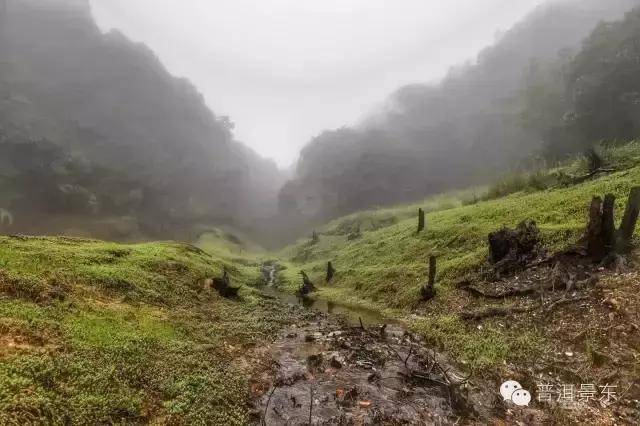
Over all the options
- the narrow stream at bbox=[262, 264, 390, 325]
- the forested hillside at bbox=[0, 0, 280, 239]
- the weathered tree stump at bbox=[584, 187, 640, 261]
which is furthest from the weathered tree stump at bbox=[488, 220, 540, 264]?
the forested hillside at bbox=[0, 0, 280, 239]

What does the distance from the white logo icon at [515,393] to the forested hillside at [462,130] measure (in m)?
71.4

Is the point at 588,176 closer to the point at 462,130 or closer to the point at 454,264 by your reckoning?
the point at 454,264

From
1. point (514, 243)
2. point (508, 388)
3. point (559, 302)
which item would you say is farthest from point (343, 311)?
point (508, 388)

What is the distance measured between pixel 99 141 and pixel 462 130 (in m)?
104

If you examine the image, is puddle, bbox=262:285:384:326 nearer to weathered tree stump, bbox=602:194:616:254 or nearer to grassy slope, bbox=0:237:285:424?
grassy slope, bbox=0:237:285:424

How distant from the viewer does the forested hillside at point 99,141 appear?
8375cm

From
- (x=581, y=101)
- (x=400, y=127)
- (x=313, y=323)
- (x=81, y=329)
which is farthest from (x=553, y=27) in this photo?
(x=81, y=329)

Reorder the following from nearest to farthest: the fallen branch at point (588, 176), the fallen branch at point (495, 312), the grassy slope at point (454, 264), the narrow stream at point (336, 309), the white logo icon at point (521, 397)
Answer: the white logo icon at point (521, 397)
the grassy slope at point (454, 264)
the fallen branch at point (495, 312)
the narrow stream at point (336, 309)
the fallen branch at point (588, 176)

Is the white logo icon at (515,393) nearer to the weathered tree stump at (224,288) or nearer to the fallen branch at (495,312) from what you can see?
the fallen branch at (495,312)

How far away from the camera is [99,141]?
105125 mm

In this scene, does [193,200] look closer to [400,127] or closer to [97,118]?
[97,118]

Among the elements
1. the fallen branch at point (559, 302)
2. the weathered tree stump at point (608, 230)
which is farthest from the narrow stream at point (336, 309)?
the weathered tree stump at point (608, 230)

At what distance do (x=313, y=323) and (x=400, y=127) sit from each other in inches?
4834

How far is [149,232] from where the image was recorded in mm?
90625
